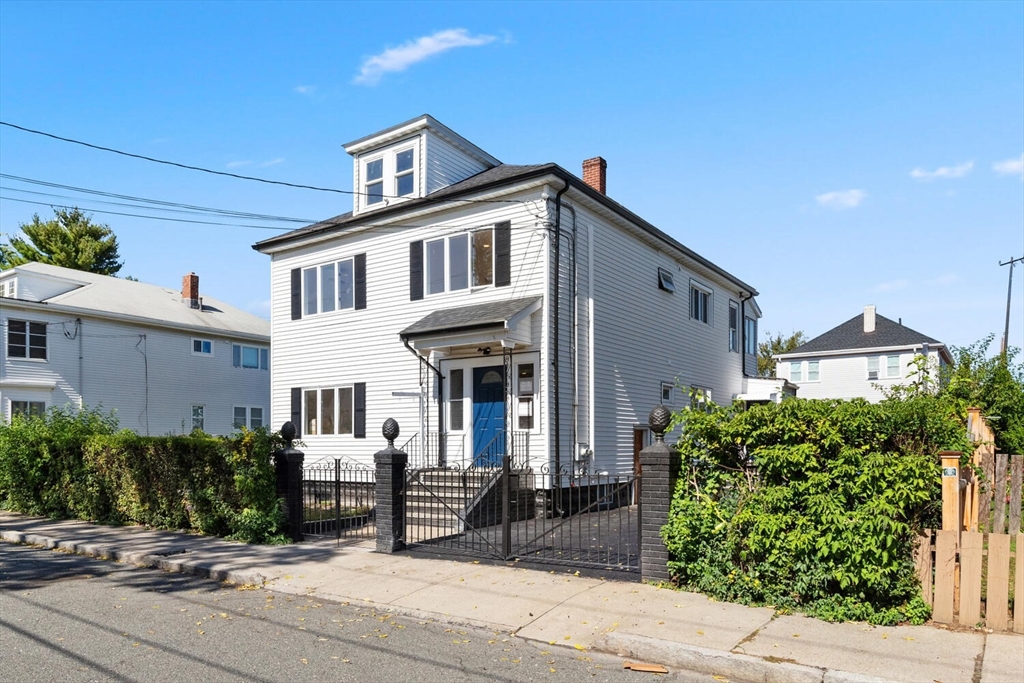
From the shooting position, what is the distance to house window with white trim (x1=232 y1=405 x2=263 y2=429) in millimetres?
32781

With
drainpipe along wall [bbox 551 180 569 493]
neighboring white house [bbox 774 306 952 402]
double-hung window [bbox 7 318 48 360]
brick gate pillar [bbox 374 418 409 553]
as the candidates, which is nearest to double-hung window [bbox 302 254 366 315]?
drainpipe along wall [bbox 551 180 569 493]

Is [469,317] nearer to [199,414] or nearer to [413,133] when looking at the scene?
[413,133]

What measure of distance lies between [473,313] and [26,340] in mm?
19567

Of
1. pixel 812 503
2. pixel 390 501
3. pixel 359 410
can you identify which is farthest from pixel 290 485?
pixel 812 503

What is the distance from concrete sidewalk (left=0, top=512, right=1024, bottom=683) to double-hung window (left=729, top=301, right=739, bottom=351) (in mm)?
17191

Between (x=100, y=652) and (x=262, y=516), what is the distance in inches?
212

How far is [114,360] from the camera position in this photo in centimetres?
2902

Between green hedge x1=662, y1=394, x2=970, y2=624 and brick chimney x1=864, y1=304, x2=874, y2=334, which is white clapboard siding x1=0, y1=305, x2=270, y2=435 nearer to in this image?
green hedge x1=662, y1=394, x2=970, y2=624

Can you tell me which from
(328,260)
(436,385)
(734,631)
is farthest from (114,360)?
(734,631)

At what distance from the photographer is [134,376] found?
29.5 metres

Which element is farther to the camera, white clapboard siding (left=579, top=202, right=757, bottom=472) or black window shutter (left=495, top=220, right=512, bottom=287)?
white clapboard siding (left=579, top=202, right=757, bottom=472)

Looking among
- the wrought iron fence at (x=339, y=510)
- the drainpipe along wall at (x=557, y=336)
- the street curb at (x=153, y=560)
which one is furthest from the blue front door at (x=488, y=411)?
the street curb at (x=153, y=560)

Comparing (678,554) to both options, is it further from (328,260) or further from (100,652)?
(328,260)

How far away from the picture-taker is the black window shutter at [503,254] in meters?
15.8
